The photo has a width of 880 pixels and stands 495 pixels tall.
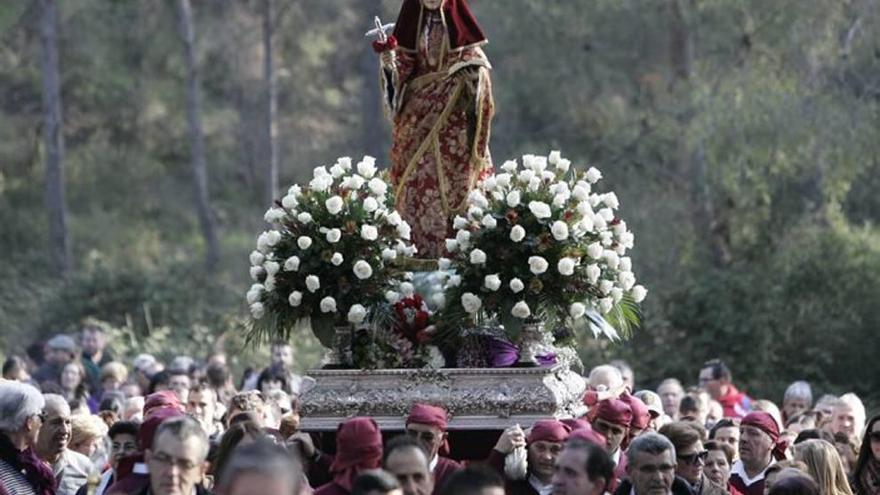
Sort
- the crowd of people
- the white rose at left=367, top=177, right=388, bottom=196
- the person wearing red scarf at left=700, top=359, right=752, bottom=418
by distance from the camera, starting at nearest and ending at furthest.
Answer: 1. the crowd of people
2. the white rose at left=367, top=177, right=388, bottom=196
3. the person wearing red scarf at left=700, top=359, right=752, bottom=418

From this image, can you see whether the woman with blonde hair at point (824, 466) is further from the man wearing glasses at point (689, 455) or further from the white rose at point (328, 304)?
the white rose at point (328, 304)

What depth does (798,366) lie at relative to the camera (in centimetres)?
2666

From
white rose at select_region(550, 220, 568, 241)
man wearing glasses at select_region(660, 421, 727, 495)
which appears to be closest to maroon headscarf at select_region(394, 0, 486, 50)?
white rose at select_region(550, 220, 568, 241)

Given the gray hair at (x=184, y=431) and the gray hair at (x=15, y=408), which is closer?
the gray hair at (x=184, y=431)

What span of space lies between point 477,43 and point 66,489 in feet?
12.7

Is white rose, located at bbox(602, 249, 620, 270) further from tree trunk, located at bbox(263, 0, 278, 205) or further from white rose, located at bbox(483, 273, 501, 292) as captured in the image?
tree trunk, located at bbox(263, 0, 278, 205)

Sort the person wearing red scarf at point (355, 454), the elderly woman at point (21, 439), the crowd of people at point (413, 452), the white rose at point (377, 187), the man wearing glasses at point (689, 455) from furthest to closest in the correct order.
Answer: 1. the white rose at point (377, 187)
2. the man wearing glasses at point (689, 455)
3. the elderly woman at point (21, 439)
4. the person wearing red scarf at point (355, 454)
5. the crowd of people at point (413, 452)

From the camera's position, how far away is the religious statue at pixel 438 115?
1406cm

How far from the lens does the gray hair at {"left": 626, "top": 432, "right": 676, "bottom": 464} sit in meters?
10.7

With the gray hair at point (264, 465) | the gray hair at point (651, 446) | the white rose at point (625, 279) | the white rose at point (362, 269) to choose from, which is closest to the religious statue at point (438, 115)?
the white rose at point (362, 269)

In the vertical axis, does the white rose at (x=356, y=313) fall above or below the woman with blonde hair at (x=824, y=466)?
above

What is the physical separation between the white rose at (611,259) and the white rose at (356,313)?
1470 millimetres

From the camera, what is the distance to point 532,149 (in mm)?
35938

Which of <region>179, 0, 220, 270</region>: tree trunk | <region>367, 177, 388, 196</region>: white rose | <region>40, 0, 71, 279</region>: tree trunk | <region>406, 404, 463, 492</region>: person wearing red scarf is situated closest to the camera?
<region>406, 404, 463, 492</region>: person wearing red scarf
